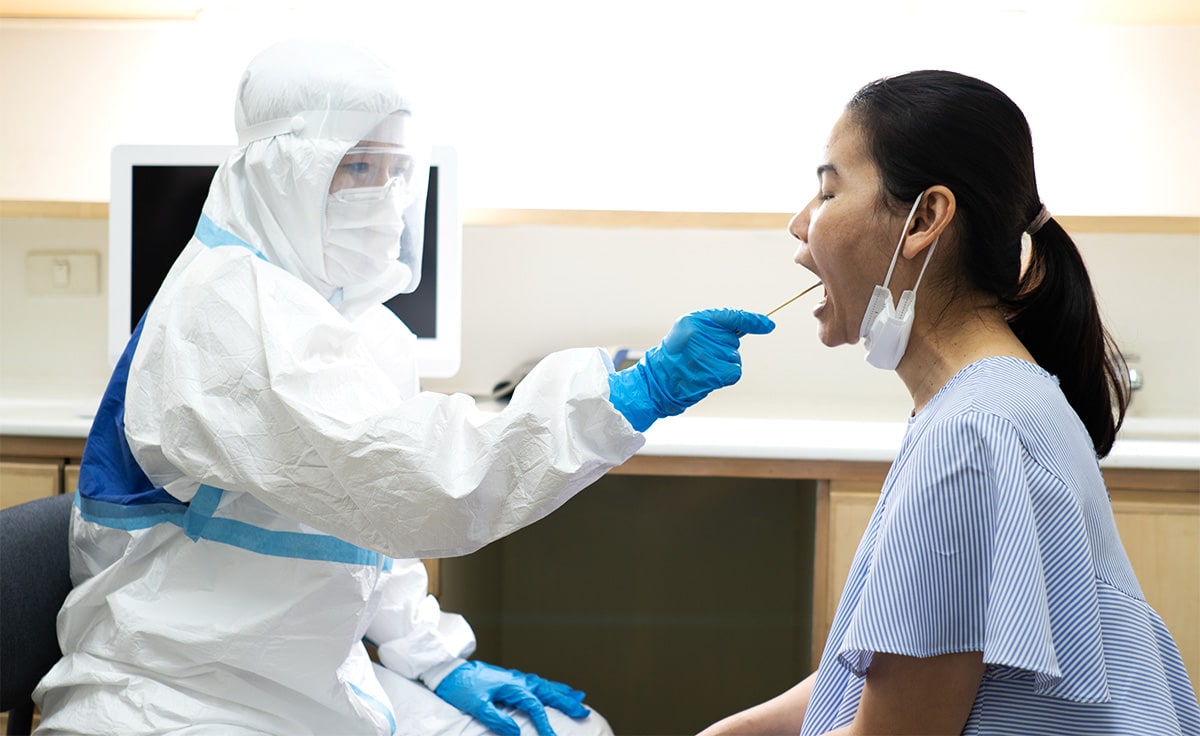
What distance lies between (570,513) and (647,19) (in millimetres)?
1136

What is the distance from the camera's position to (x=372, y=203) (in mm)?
1232

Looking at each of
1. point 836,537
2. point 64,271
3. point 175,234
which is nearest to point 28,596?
point 175,234

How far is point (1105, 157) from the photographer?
83.4 inches

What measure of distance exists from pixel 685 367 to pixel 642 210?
118cm

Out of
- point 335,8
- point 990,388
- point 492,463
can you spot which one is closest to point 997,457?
point 990,388

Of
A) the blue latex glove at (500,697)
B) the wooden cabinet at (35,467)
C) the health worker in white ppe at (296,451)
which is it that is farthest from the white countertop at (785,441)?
the health worker in white ppe at (296,451)

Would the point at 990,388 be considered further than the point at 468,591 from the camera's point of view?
No

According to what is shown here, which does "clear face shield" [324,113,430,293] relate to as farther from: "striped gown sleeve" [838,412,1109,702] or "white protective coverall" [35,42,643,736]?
"striped gown sleeve" [838,412,1109,702]

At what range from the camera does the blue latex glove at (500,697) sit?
4.26ft

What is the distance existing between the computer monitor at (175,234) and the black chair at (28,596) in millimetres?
717

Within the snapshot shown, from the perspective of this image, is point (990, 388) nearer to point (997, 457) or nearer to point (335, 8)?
point (997, 457)

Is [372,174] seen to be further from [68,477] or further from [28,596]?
[68,477]

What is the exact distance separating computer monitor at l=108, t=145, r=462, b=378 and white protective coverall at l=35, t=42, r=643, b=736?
1.96ft

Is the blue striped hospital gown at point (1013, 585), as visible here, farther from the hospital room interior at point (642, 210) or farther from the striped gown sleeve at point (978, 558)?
the hospital room interior at point (642, 210)
